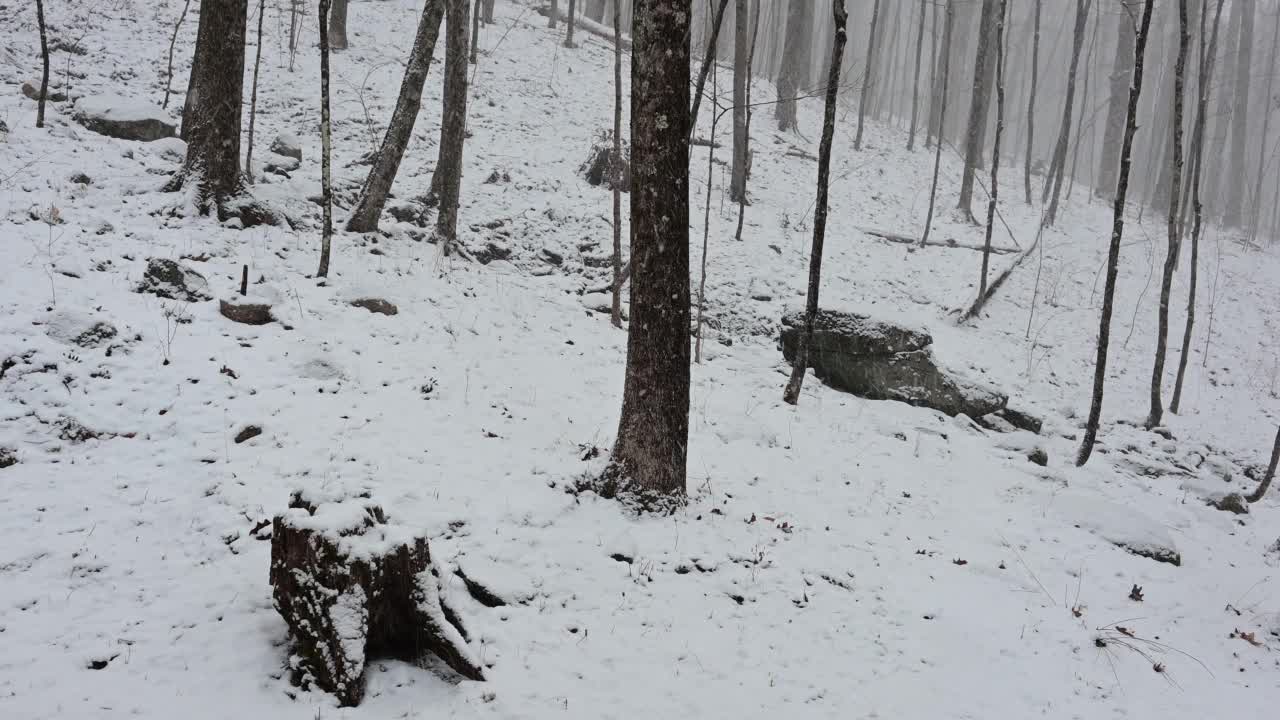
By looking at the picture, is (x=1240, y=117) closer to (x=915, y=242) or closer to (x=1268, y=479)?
(x=915, y=242)

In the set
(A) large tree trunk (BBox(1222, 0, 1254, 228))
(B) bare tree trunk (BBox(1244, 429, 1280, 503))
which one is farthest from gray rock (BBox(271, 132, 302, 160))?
(A) large tree trunk (BBox(1222, 0, 1254, 228))

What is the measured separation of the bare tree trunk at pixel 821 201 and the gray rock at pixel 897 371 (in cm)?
125

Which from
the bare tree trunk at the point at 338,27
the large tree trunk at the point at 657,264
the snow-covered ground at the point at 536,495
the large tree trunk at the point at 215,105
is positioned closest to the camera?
the snow-covered ground at the point at 536,495

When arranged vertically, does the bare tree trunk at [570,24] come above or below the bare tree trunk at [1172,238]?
above

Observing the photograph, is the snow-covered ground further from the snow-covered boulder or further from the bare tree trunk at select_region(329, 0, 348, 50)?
the bare tree trunk at select_region(329, 0, 348, 50)

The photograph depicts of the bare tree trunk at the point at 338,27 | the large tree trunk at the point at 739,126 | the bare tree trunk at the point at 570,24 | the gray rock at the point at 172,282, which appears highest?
the bare tree trunk at the point at 570,24

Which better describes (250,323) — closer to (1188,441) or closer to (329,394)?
(329,394)

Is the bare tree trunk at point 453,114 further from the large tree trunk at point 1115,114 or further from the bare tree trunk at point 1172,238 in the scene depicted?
the large tree trunk at point 1115,114

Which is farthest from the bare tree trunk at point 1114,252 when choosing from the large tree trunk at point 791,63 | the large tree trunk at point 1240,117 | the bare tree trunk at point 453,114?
the large tree trunk at point 1240,117

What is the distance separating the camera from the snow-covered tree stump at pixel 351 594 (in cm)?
378

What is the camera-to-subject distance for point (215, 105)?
937cm

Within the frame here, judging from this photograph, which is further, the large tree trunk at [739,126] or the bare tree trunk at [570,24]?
the bare tree trunk at [570,24]

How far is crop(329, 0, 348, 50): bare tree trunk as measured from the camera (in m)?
19.4

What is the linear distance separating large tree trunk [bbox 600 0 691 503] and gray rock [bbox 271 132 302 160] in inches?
405
